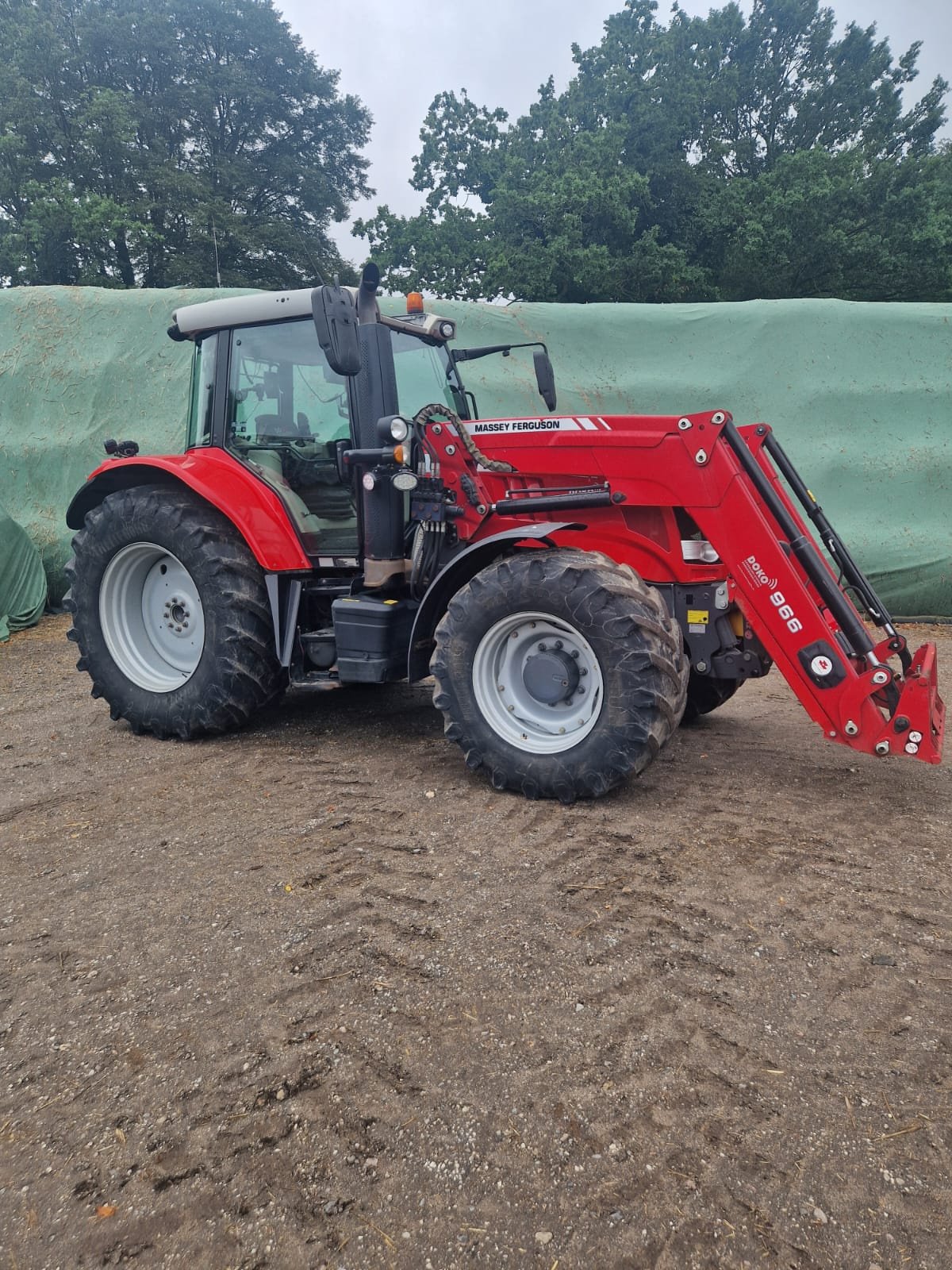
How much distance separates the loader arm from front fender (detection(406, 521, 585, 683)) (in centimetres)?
21

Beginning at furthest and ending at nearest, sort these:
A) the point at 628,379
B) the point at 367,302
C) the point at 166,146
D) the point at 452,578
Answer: the point at 166,146 → the point at 628,379 → the point at 367,302 → the point at 452,578

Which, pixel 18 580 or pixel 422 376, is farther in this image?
pixel 18 580

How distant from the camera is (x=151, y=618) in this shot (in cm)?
479

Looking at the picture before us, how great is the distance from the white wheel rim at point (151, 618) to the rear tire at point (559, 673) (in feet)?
5.96

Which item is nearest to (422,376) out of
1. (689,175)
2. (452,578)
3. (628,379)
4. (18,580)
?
(452,578)

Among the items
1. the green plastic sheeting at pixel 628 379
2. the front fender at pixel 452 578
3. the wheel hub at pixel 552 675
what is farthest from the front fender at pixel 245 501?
the green plastic sheeting at pixel 628 379

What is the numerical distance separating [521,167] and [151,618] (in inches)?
792

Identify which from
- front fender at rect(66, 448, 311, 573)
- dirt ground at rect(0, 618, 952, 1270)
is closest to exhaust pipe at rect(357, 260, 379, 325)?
front fender at rect(66, 448, 311, 573)

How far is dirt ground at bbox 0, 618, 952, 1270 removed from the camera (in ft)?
4.98

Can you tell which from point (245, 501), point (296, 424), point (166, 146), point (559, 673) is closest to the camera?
point (559, 673)

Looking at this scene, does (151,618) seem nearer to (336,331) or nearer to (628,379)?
(336,331)

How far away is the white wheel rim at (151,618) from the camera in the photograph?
4.61 m

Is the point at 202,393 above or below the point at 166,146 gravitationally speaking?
below

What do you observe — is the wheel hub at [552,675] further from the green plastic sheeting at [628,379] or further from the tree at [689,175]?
the tree at [689,175]
